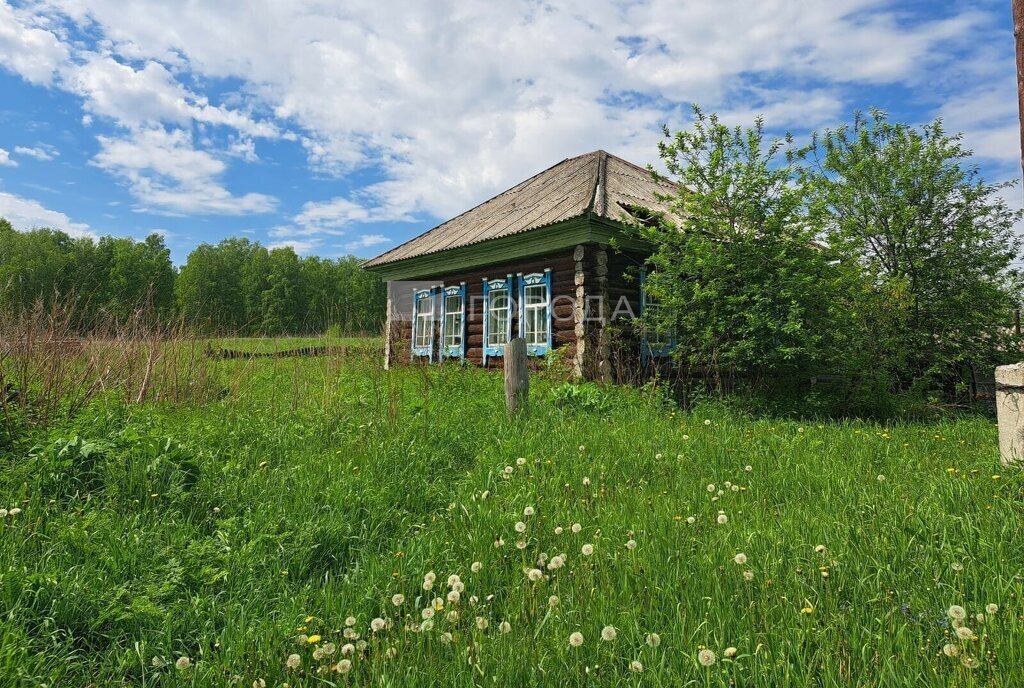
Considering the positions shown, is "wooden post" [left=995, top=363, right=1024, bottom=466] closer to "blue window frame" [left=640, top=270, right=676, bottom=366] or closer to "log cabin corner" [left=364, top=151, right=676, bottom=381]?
"blue window frame" [left=640, top=270, right=676, bottom=366]

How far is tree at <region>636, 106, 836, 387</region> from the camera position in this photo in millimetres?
8305

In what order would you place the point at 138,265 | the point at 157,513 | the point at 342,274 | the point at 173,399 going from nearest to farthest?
the point at 157,513
the point at 173,399
the point at 138,265
the point at 342,274

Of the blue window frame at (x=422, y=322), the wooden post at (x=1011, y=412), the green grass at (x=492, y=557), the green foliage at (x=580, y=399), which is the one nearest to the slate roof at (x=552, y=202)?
the blue window frame at (x=422, y=322)

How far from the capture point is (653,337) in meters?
10.6

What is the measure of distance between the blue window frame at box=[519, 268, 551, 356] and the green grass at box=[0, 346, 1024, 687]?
6.04 meters

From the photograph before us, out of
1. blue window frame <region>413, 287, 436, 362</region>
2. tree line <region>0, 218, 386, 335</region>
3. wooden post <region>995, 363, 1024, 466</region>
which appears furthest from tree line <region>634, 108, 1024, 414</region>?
tree line <region>0, 218, 386, 335</region>

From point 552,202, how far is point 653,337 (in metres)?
3.62

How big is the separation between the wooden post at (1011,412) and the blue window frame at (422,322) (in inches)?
462

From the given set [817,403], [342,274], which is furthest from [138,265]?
[817,403]

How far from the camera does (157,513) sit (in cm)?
343

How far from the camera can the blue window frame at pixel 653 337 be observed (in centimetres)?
938

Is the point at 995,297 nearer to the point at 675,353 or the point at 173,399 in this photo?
the point at 675,353

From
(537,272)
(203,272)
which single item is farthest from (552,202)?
(203,272)

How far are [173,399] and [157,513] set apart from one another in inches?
120
